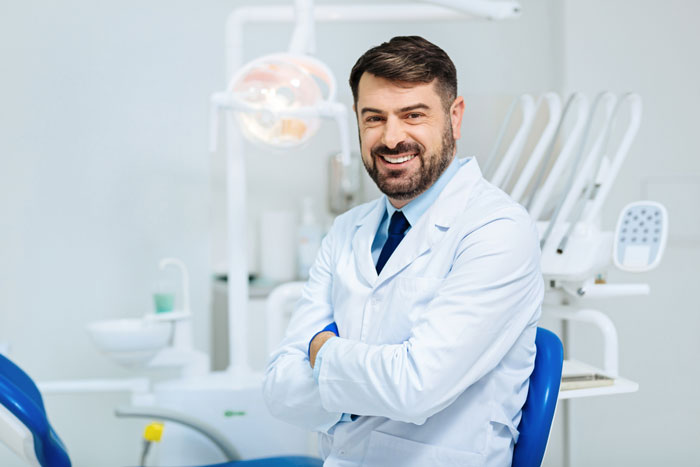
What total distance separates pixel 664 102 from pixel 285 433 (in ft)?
5.01

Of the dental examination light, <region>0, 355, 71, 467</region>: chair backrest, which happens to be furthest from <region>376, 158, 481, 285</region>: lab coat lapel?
<region>0, 355, 71, 467</region>: chair backrest

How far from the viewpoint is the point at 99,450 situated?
6.61ft

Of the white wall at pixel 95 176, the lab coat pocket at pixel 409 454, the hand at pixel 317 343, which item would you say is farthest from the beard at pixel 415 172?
the white wall at pixel 95 176

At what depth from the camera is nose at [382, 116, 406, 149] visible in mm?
1045

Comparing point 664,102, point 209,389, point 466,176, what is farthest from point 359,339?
point 664,102

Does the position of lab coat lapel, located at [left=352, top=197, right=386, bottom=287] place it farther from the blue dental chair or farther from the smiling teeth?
the blue dental chair

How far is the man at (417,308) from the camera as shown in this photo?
893 mm

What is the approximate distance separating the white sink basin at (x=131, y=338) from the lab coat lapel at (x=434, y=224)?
0.69 metres

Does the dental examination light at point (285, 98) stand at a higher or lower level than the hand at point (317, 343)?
higher

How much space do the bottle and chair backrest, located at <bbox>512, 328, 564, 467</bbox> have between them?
1.04m

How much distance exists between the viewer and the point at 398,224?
1.14 meters

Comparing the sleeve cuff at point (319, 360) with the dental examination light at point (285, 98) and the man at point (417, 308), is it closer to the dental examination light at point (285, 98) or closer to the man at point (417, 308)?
the man at point (417, 308)

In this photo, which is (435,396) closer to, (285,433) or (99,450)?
(285,433)

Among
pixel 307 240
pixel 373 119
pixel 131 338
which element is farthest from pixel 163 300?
pixel 373 119
